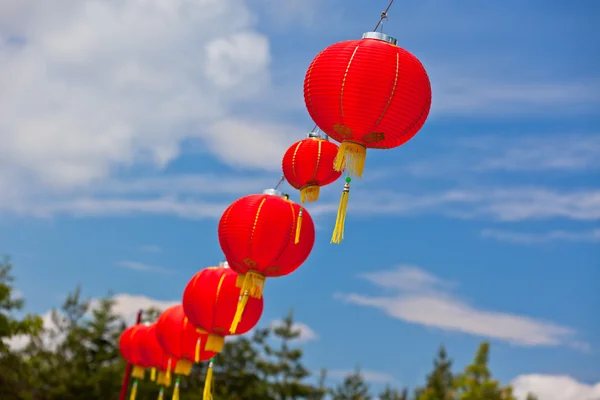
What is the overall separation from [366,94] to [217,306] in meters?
4.12

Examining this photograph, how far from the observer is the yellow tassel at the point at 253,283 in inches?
312

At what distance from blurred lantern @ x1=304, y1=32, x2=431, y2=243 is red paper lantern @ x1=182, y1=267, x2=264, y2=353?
3.31 m

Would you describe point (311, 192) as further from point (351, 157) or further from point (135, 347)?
point (135, 347)

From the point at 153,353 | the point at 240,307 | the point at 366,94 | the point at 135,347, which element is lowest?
the point at 240,307

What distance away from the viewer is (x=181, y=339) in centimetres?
1048

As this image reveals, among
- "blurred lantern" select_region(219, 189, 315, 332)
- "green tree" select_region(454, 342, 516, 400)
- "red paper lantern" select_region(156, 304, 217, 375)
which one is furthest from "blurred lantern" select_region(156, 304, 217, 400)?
"green tree" select_region(454, 342, 516, 400)

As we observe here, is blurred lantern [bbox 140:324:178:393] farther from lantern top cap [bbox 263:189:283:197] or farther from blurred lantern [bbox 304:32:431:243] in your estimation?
blurred lantern [bbox 304:32:431:243]

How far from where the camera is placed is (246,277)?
312 inches

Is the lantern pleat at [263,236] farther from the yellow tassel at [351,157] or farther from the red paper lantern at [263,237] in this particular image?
→ the yellow tassel at [351,157]

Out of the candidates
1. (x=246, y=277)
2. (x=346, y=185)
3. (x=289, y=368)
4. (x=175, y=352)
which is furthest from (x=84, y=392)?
(x=346, y=185)

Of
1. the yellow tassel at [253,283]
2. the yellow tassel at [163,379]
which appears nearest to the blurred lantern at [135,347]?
the yellow tassel at [163,379]

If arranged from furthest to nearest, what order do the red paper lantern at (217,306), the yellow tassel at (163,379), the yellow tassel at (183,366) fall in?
the yellow tassel at (163,379), the yellow tassel at (183,366), the red paper lantern at (217,306)

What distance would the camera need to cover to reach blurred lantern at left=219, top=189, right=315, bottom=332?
7695 millimetres

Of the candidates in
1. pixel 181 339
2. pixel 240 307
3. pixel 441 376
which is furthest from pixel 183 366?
pixel 441 376
